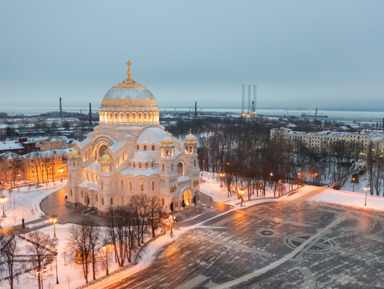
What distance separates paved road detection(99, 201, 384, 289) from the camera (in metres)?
21.5

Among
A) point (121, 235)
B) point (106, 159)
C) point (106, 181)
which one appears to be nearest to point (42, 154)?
point (106, 159)

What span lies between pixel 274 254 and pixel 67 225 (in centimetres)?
1984

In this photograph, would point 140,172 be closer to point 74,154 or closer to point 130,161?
point 130,161

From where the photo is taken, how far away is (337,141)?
7869 centimetres

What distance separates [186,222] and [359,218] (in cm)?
1818

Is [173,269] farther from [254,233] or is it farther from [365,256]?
[365,256]

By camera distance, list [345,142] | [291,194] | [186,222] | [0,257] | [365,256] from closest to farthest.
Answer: [0,257] < [365,256] < [186,222] < [291,194] < [345,142]

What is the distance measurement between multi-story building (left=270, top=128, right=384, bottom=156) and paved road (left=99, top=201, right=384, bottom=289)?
4499 centimetres

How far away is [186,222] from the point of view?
3300 cm

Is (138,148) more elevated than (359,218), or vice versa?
(138,148)

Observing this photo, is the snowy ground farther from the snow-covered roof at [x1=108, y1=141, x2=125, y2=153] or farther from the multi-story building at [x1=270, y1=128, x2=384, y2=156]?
the multi-story building at [x1=270, y1=128, x2=384, y2=156]

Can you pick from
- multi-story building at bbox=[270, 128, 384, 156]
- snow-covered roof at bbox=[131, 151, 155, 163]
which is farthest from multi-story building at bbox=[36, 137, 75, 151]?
multi-story building at bbox=[270, 128, 384, 156]

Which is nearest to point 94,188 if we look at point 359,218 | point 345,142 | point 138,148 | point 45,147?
point 138,148

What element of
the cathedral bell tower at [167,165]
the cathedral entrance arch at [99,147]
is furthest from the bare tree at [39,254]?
the cathedral entrance arch at [99,147]
